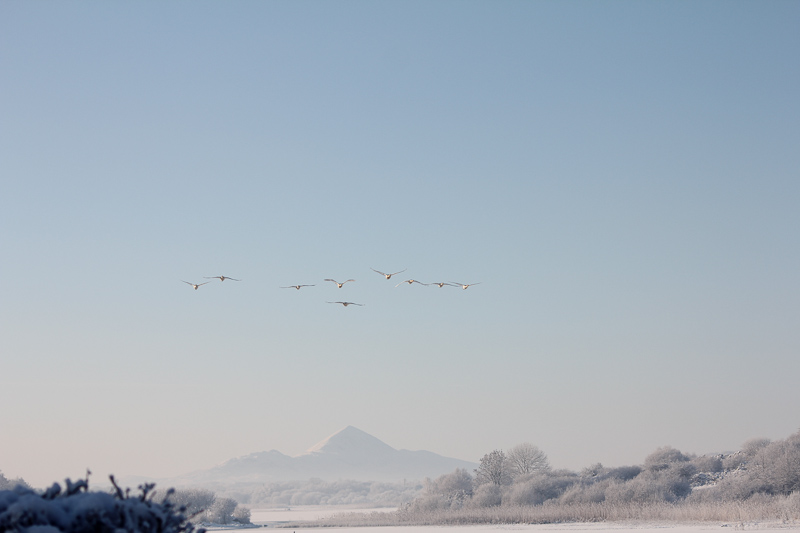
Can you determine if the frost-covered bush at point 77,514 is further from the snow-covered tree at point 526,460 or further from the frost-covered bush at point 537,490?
the snow-covered tree at point 526,460

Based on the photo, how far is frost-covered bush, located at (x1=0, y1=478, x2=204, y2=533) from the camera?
22.1ft

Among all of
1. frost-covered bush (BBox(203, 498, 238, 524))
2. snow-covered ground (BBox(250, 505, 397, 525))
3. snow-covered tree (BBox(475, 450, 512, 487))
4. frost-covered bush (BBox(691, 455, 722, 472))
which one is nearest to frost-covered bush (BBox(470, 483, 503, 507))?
snow-covered tree (BBox(475, 450, 512, 487))

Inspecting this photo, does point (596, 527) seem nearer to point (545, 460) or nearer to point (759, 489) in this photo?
point (759, 489)

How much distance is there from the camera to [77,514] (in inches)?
276

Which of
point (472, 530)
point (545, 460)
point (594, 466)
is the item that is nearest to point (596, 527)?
point (472, 530)

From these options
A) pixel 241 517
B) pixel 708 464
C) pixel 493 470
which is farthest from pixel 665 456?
pixel 241 517

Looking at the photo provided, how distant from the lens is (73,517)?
7047 millimetres

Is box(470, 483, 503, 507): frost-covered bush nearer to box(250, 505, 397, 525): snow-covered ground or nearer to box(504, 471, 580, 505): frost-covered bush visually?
box(504, 471, 580, 505): frost-covered bush

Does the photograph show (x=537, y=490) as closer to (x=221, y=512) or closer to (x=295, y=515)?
(x=221, y=512)

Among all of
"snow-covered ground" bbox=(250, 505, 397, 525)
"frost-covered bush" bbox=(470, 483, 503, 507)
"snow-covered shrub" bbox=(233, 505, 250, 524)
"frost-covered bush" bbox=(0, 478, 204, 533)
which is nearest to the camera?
"frost-covered bush" bbox=(0, 478, 204, 533)

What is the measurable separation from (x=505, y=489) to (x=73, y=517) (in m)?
52.6

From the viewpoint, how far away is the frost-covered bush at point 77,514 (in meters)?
6.74

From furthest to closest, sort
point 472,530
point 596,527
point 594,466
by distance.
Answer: point 594,466 → point 472,530 → point 596,527

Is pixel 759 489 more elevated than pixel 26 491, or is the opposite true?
pixel 26 491
